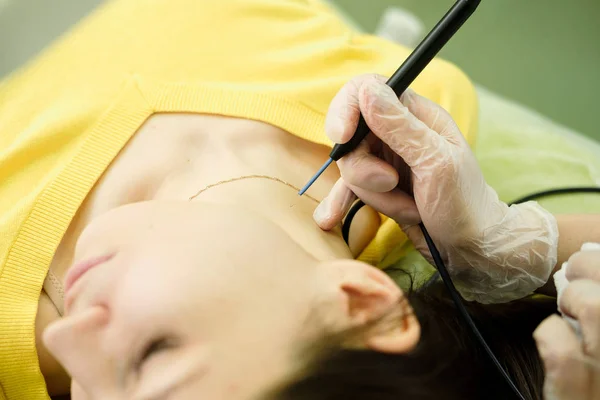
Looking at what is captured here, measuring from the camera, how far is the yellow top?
0.69 metres

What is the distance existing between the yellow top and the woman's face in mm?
171

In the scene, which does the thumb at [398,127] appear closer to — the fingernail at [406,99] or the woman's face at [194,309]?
Result: the fingernail at [406,99]

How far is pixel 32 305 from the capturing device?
68 centimetres

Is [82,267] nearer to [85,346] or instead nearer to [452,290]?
[85,346]

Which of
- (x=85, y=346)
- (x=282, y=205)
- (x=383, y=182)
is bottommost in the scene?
(x=85, y=346)

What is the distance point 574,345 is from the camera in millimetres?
493

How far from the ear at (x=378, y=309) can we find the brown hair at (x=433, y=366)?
1 cm

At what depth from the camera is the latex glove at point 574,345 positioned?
48 cm

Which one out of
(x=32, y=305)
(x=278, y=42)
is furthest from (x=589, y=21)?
(x=32, y=305)

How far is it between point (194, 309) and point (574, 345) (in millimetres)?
361

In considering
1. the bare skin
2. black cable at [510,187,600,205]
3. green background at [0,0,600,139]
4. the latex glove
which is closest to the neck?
the bare skin

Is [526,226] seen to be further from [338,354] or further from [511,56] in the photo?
[511,56]

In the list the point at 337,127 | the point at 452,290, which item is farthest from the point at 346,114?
the point at 452,290

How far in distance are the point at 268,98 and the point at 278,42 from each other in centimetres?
17
